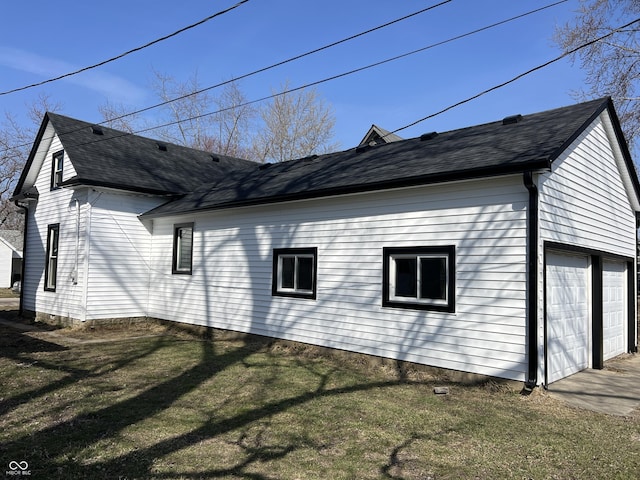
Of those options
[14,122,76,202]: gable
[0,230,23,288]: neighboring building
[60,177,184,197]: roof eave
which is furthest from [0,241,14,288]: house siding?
[60,177,184,197]: roof eave

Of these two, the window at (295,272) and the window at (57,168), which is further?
the window at (57,168)

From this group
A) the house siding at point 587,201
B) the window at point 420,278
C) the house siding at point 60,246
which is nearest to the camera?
the house siding at point 587,201

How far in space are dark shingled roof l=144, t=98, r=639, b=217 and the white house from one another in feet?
0.17

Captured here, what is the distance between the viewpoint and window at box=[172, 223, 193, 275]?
42.9 ft

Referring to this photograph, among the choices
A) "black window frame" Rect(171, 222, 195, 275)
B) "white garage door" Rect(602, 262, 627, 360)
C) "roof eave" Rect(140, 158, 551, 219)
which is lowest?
"white garage door" Rect(602, 262, 627, 360)

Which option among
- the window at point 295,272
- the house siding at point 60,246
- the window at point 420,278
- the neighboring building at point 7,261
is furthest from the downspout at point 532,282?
the neighboring building at point 7,261

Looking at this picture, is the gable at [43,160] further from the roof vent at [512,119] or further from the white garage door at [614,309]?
the white garage door at [614,309]

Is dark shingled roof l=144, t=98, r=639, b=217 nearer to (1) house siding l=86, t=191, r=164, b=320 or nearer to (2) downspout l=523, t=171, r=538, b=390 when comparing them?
(2) downspout l=523, t=171, r=538, b=390

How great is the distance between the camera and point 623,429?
5578 mm

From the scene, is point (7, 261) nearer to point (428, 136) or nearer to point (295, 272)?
point (295, 272)

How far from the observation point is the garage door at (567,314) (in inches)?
293

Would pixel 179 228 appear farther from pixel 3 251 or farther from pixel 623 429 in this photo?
Answer: pixel 3 251

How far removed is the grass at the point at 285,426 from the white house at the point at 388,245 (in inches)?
41.9

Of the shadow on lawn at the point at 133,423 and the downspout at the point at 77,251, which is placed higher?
the downspout at the point at 77,251
